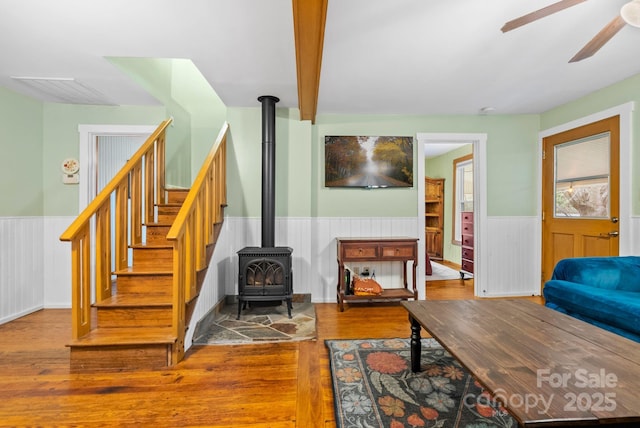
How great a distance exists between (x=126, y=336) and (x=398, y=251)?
8.78 ft

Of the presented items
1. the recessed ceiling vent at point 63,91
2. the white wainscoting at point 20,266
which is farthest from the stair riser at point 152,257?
the recessed ceiling vent at point 63,91

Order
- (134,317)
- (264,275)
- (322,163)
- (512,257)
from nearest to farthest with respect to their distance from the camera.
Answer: (134,317) < (264,275) < (322,163) < (512,257)

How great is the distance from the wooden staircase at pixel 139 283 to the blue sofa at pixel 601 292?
2.94m

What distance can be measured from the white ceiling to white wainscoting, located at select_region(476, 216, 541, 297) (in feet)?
5.19

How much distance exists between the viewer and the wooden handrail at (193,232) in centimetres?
219

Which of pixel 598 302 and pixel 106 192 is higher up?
pixel 106 192

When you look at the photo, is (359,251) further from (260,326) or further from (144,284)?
(144,284)

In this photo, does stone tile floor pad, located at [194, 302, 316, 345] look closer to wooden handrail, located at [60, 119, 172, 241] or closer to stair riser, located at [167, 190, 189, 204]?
wooden handrail, located at [60, 119, 172, 241]

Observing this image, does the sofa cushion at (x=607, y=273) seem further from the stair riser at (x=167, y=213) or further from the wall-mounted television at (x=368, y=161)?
the stair riser at (x=167, y=213)

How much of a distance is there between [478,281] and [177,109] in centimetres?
447

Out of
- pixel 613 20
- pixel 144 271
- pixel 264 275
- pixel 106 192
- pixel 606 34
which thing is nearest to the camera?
pixel 613 20

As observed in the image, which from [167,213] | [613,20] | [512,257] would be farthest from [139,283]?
[512,257]

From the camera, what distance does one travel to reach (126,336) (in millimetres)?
2221

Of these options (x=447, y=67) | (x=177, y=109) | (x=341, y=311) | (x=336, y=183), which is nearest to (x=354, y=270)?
(x=341, y=311)
